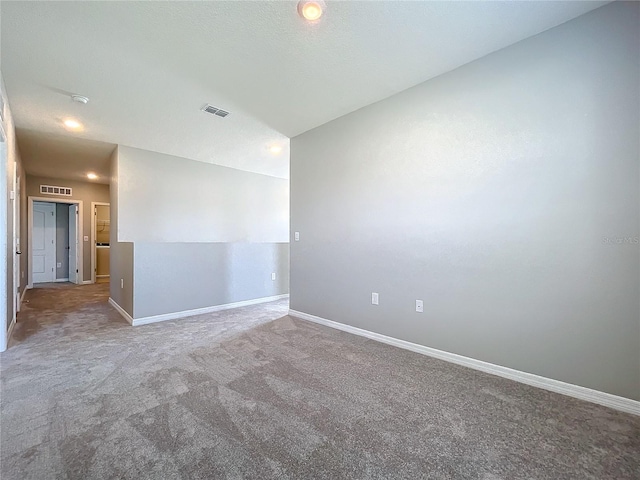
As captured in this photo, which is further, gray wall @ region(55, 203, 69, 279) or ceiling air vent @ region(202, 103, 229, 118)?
gray wall @ region(55, 203, 69, 279)

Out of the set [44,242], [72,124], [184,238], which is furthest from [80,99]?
[44,242]

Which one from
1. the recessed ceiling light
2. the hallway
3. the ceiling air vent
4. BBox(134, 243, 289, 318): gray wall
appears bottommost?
the hallway

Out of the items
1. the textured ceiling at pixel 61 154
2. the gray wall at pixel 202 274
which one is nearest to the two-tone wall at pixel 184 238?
the gray wall at pixel 202 274

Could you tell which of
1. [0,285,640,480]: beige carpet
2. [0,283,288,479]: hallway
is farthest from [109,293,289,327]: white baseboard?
[0,285,640,480]: beige carpet

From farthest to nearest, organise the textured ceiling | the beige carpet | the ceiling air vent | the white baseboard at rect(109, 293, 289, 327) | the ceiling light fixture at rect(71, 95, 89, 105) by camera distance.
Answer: the textured ceiling
the white baseboard at rect(109, 293, 289, 327)
the ceiling air vent
the ceiling light fixture at rect(71, 95, 89, 105)
the beige carpet

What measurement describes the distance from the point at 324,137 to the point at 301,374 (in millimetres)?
2810

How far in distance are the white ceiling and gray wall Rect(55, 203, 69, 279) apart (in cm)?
545

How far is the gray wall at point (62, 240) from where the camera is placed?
7.61 metres

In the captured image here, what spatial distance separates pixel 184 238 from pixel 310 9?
14.1 feet

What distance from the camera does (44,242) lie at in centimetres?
736

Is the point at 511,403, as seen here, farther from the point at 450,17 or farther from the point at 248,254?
the point at 248,254

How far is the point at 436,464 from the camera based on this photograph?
4.42ft

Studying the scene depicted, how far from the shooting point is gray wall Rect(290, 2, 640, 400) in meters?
1.81

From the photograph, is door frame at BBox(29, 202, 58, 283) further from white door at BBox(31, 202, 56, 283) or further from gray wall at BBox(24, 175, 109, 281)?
gray wall at BBox(24, 175, 109, 281)
